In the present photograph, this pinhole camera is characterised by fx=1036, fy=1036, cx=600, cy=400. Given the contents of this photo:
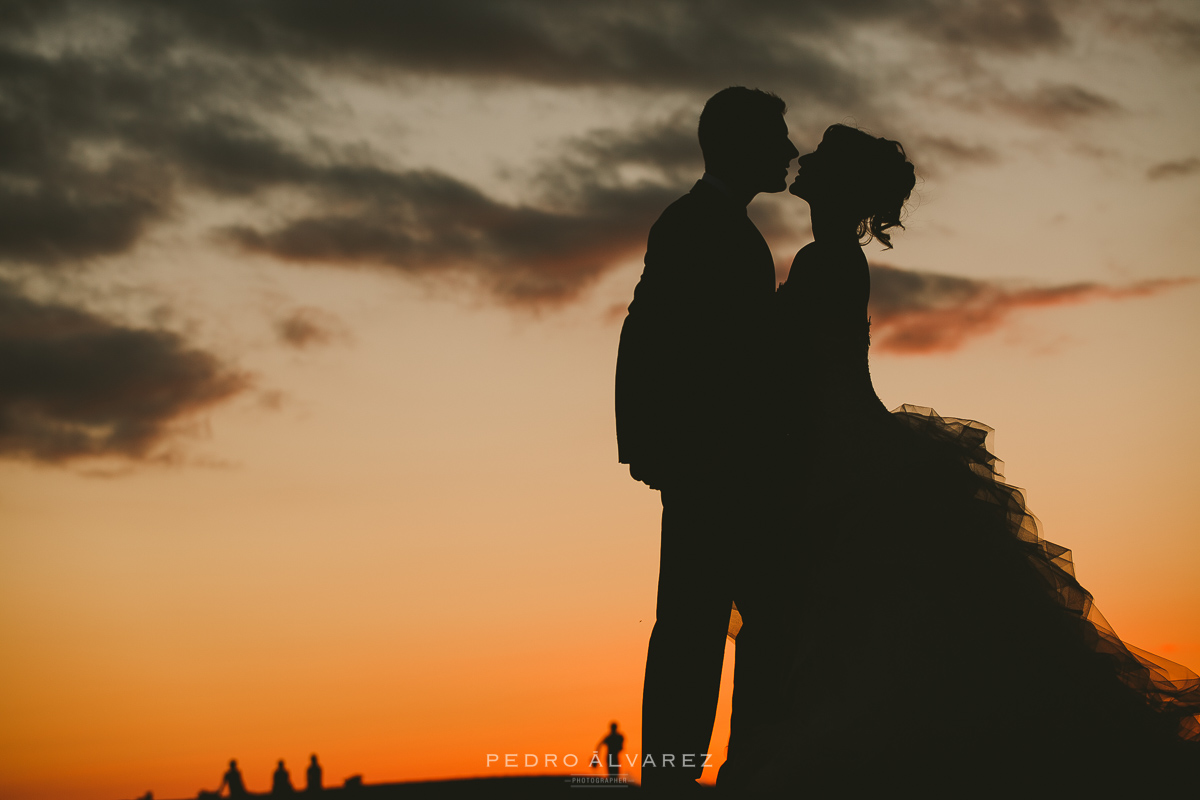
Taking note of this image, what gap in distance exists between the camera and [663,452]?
5055 millimetres

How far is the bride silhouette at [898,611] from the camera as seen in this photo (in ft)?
14.5

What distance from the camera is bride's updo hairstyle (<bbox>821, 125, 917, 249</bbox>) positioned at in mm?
6172

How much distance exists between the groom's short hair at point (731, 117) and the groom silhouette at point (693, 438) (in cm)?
45

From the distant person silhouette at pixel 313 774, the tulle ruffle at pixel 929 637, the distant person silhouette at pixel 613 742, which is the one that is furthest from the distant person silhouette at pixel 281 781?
the tulle ruffle at pixel 929 637

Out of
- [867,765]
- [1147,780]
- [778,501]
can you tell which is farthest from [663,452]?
[1147,780]

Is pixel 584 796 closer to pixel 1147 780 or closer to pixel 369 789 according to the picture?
pixel 1147 780

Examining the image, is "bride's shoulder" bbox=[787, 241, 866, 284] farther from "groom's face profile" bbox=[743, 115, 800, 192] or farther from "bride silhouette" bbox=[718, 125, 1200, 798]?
"groom's face profile" bbox=[743, 115, 800, 192]

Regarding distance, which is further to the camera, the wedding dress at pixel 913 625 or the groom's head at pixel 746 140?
the groom's head at pixel 746 140

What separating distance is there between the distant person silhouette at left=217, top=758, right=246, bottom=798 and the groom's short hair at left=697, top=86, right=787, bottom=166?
73.6 feet

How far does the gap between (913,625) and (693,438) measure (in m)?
1.36

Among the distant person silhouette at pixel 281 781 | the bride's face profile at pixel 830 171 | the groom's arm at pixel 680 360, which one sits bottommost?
the distant person silhouette at pixel 281 781

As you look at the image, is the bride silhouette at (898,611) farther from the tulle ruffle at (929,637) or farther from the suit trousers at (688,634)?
the suit trousers at (688,634)

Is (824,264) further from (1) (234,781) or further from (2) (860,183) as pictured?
(1) (234,781)

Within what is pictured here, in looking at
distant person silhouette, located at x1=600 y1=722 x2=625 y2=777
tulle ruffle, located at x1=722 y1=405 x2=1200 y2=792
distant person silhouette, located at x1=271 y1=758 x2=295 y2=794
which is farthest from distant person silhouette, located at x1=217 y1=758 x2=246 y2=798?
tulle ruffle, located at x1=722 y1=405 x2=1200 y2=792
